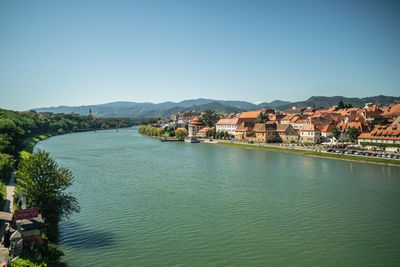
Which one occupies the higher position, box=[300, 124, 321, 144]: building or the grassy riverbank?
box=[300, 124, 321, 144]: building

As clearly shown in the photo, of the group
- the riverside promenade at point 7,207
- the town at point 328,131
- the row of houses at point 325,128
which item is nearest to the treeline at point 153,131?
the town at point 328,131

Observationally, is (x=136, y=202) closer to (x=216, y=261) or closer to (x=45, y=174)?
(x=45, y=174)

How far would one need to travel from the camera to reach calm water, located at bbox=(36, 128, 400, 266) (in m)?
11.2

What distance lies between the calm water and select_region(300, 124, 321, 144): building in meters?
19.2

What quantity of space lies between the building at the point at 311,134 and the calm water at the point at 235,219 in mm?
19167

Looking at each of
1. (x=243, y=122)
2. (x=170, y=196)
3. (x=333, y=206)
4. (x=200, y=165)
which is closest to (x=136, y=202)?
(x=170, y=196)

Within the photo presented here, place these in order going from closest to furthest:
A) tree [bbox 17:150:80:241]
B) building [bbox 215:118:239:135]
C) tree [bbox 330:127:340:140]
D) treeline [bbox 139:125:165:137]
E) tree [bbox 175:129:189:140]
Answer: tree [bbox 17:150:80:241], tree [bbox 330:127:340:140], building [bbox 215:118:239:135], tree [bbox 175:129:189:140], treeline [bbox 139:125:165:137]

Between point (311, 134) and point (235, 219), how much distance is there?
34940 mm

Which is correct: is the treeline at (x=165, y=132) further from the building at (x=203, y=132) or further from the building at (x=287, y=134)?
the building at (x=287, y=134)

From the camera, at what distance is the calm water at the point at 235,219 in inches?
440

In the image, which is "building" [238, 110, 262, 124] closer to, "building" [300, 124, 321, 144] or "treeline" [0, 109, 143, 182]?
"building" [300, 124, 321, 144]

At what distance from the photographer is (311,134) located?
45.8 metres

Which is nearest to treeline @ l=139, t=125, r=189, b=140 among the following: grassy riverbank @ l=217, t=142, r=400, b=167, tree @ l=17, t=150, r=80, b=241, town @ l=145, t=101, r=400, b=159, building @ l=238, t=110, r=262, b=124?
town @ l=145, t=101, r=400, b=159

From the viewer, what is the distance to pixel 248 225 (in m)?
14.0
